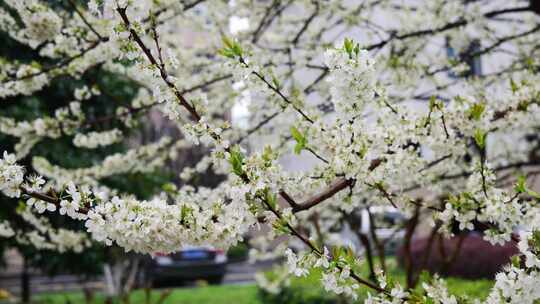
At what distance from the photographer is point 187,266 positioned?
11852 millimetres

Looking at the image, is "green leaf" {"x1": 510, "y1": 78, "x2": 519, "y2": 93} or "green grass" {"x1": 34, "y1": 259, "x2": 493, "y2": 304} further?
"green grass" {"x1": 34, "y1": 259, "x2": 493, "y2": 304}

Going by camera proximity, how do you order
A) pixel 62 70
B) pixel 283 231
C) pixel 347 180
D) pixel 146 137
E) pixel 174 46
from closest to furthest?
pixel 283 231 → pixel 347 180 → pixel 62 70 → pixel 174 46 → pixel 146 137

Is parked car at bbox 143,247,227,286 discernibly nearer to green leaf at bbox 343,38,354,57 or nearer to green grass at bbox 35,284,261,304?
green grass at bbox 35,284,261,304

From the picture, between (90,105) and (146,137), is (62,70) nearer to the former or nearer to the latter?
(90,105)

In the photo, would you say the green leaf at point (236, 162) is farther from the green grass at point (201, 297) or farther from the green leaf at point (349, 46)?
the green grass at point (201, 297)

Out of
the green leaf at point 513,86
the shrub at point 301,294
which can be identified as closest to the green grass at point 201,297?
the shrub at point 301,294

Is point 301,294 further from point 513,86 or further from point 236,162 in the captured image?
point 236,162

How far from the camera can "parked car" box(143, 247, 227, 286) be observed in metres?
11.8

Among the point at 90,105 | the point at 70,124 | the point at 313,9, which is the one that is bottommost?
the point at 70,124

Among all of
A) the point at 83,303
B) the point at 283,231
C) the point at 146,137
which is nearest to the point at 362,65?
the point at 283,231

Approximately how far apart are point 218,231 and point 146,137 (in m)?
14.4

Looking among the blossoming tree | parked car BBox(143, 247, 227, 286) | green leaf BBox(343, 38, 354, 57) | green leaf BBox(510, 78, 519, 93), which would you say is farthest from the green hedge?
parked car BBox(143, 247, 227, 286)

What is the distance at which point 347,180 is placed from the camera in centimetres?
212

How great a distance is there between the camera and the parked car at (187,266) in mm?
11750
